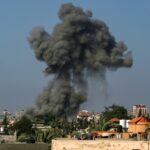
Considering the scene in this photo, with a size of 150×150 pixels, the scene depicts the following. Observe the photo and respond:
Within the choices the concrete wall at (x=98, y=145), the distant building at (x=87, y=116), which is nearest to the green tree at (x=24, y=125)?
the distant building at (x=87, y=116)

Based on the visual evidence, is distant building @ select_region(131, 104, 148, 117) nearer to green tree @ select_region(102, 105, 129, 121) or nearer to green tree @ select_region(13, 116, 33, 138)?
green tree @ select_region(102, 105, 129, 121)

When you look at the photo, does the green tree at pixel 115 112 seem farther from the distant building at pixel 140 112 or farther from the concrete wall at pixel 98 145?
the concrete wall at pixel 98 145

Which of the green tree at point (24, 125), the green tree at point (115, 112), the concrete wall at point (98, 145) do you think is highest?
the green tree at point (115, 112)

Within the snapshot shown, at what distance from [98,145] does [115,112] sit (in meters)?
55.5

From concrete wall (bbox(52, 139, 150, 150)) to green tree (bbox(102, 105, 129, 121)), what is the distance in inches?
1972

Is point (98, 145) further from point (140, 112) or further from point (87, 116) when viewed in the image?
point (87, 116)

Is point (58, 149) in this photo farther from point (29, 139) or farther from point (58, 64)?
point (58, 64)

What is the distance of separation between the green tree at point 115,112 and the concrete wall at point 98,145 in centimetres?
5008

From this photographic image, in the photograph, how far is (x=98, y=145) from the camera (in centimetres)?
2577

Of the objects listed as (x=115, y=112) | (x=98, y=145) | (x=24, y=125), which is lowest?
(x=98, y=145)

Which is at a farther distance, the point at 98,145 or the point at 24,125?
the point at 24,125

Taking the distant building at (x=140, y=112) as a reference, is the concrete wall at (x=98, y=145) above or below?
below

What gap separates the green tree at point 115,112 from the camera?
3086 inches

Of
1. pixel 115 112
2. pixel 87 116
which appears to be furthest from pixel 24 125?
pixel 87 116
